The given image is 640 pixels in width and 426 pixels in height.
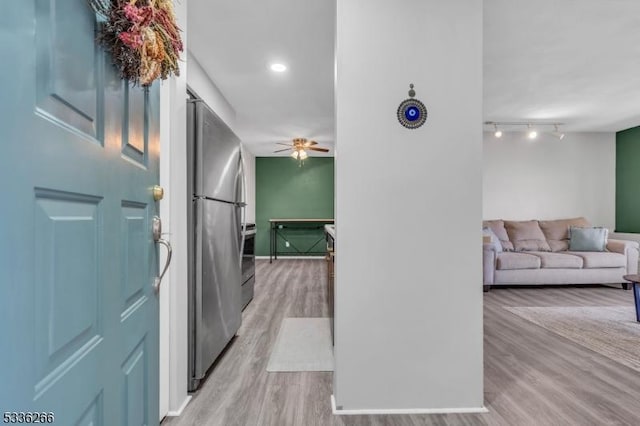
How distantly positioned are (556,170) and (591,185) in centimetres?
72

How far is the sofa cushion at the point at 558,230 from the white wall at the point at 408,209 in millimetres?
4538

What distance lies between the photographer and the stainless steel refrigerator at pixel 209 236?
2025mm

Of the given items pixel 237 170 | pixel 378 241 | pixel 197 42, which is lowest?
pixel 378 241

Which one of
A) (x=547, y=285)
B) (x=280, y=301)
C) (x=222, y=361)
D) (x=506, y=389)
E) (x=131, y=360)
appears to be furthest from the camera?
(x=547, y=285)

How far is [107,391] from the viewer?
81 centimetres

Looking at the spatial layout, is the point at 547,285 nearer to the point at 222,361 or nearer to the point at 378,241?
the point at 378,241

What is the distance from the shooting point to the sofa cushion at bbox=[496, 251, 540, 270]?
464 centimetres

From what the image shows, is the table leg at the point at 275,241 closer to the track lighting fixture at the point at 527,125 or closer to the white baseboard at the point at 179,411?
the track lighting fixture at the point at 527,125

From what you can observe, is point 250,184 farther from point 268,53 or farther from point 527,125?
point 527,125

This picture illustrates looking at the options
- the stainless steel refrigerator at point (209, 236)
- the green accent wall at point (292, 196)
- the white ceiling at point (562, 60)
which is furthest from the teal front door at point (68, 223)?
the green accent wall at point (292, 196)

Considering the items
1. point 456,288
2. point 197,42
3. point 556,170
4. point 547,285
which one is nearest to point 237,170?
point 197,42

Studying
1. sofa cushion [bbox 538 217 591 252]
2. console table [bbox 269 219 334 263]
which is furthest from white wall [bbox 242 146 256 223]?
sofa cushion [bbox 538 217 591 252]

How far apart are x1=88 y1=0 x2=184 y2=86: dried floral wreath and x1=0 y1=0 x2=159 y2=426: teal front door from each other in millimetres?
33

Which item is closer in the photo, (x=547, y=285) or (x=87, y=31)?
(x=87, y=31)
